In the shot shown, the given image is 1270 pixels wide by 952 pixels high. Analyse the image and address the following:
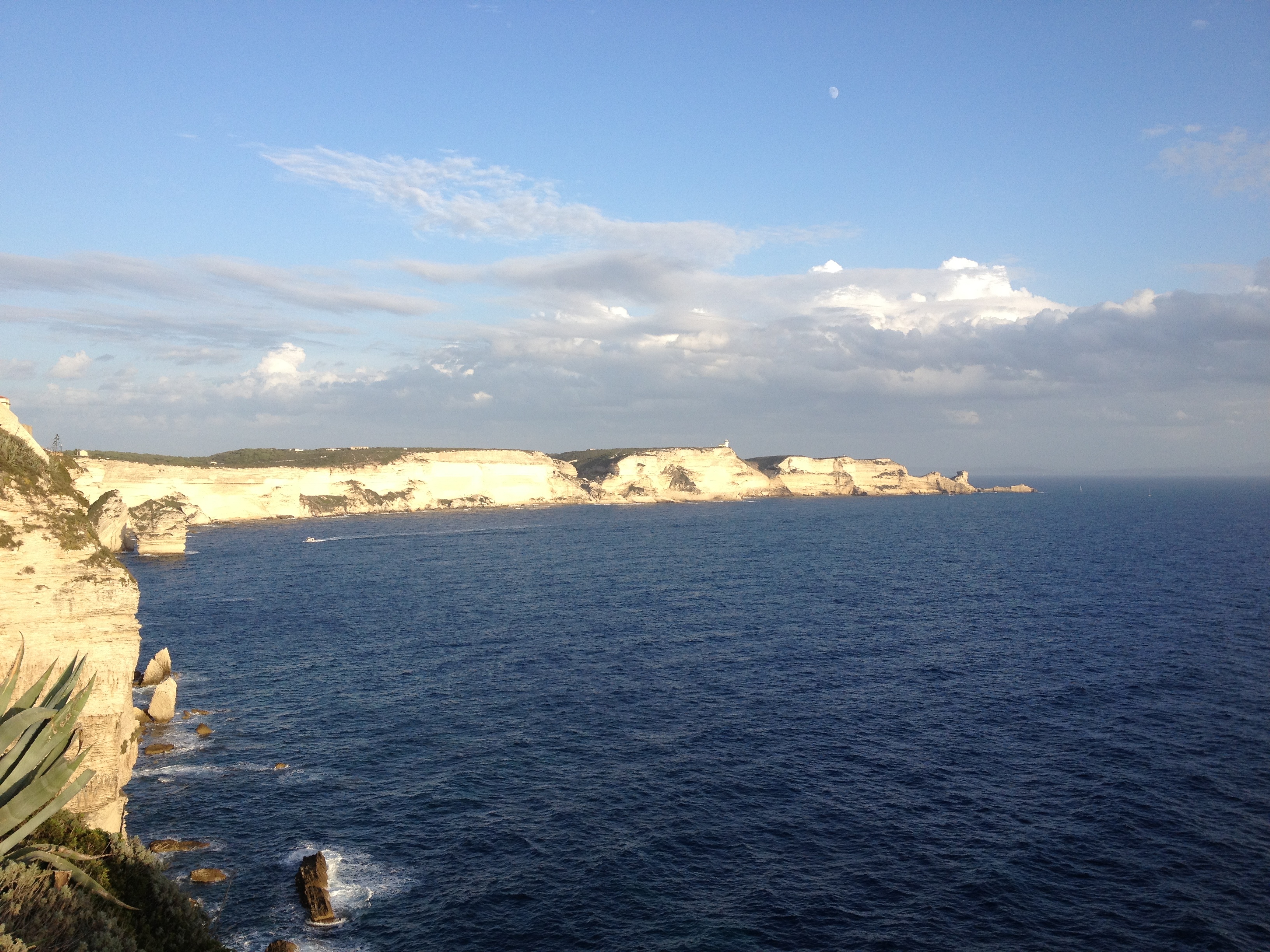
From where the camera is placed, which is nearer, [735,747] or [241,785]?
[241,785]

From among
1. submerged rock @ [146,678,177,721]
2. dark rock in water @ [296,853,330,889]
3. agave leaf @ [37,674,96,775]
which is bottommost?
dark rock in water @ [296,853,330,889]

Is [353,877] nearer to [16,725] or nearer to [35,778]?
[35,778]

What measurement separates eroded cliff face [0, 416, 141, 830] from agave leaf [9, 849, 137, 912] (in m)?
9.32

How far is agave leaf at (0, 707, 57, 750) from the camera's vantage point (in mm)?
13023

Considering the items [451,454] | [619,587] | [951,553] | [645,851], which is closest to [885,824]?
[645,851]

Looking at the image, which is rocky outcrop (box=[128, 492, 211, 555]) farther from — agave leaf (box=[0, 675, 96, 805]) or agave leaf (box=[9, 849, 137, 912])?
agave leaf (box=[9, 849, 137, 912])

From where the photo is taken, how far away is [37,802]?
1279 cm

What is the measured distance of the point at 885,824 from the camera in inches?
1125

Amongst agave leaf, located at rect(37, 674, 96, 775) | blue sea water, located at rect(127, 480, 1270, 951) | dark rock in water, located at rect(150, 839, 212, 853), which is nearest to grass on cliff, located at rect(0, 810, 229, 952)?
agave leaf, located at rect(37, 674, 96, 775)

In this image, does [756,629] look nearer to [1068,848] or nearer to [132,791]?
[1068,848]

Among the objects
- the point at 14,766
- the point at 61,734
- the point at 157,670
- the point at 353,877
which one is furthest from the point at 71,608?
the point at 157,670

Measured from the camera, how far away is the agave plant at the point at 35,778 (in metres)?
12.7

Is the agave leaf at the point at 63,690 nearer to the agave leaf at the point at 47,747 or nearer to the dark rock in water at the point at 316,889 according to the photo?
the agave leaf at the point at 47,747

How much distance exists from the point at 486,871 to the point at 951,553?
308ft
